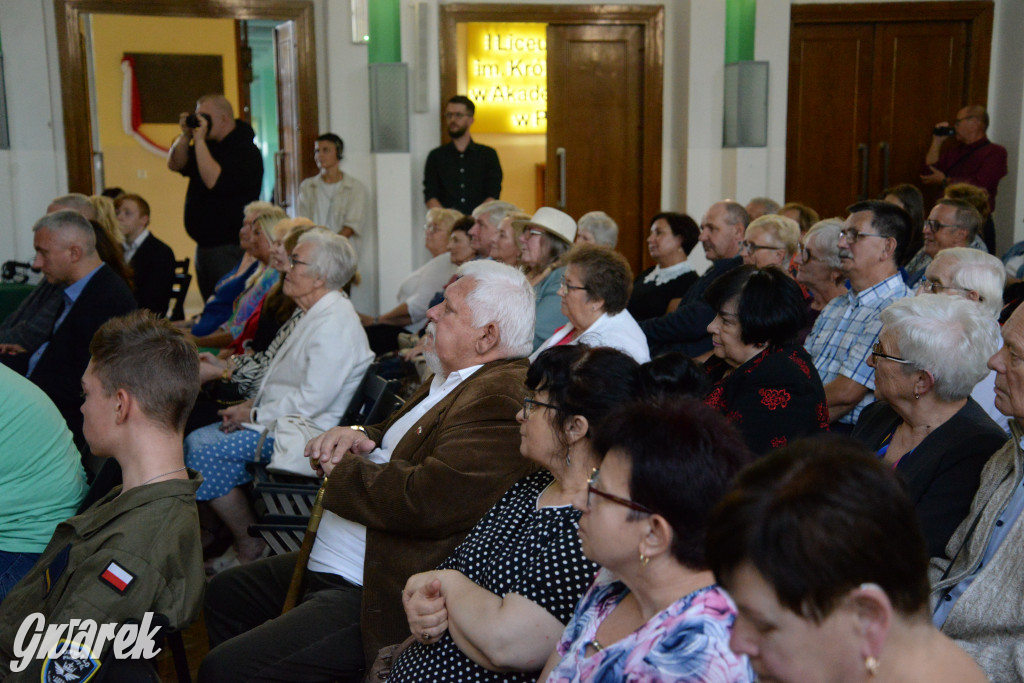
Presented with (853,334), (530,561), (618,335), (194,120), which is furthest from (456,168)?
(530,561)

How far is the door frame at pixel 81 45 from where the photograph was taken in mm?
6922

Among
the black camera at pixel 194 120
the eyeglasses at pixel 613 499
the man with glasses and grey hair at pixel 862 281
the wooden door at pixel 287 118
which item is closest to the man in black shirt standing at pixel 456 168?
the wooden door at pixel 287 118

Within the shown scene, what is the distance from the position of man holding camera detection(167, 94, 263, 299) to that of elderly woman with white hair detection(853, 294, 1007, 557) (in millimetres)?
5149

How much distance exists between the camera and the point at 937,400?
212cm

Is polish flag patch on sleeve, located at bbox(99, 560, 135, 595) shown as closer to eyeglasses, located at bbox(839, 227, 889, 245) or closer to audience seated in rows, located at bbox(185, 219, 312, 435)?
audience seated in rows, located at bbox(185, 219, 312, 435)

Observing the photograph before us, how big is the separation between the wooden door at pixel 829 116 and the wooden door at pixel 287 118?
4015 millimetres

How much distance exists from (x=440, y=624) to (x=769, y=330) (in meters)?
1.45

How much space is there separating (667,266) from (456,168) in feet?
8.78

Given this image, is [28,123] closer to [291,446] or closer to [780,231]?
[291,446]

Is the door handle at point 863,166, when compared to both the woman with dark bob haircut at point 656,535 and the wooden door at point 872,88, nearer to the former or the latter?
the wooden door at point 872,88

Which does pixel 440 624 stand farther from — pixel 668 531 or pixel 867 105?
pixel 867 105

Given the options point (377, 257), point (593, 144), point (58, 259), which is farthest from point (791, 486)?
point (593, 144)

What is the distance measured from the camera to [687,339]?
4.02 metres

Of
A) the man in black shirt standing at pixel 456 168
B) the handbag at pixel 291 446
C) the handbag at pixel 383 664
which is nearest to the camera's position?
the handbag at pixel 383 664
